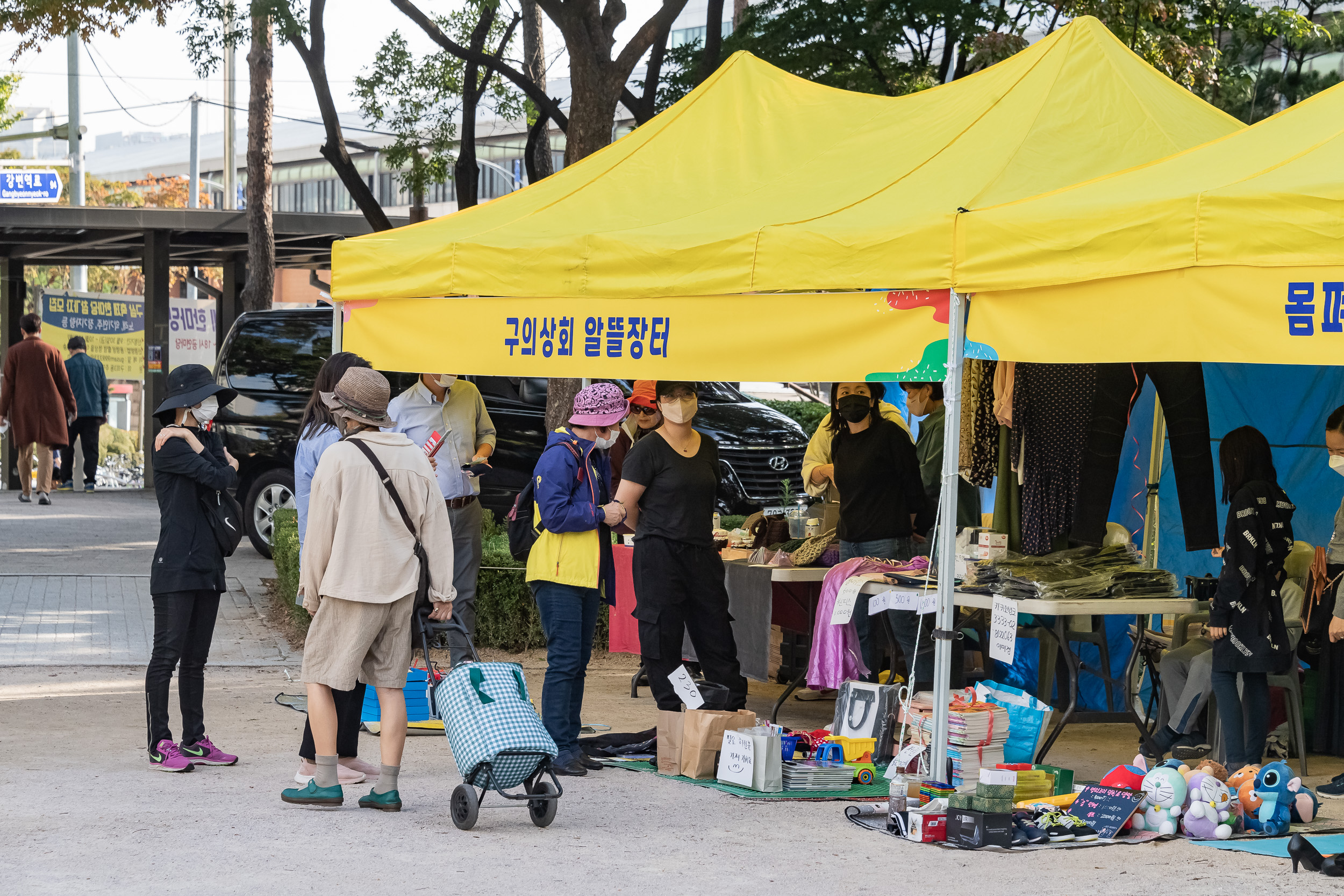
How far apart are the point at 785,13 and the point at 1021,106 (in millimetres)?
8764

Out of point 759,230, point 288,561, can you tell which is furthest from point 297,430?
point 759,230

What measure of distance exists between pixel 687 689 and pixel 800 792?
0.74 m

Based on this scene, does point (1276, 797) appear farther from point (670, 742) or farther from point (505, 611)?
point (505, 611)

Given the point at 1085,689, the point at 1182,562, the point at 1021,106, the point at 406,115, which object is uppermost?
the point at 406,115

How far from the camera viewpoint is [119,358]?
902 inches

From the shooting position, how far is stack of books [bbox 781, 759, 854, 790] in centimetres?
705

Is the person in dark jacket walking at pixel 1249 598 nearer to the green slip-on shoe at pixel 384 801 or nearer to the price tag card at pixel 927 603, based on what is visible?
the price tag card at pixel 927 603

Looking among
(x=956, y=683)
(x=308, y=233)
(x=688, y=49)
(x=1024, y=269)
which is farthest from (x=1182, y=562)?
(x=308, y=233)

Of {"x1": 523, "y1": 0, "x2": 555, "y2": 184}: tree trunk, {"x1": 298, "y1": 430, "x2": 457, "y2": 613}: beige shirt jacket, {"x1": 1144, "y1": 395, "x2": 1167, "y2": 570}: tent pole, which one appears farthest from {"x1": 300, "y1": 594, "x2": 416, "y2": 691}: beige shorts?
{"x1": 523, "y1": 0, "x2": 555, "y2": 184}: tree trunk

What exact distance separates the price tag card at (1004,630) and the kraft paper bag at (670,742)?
1.49 meters

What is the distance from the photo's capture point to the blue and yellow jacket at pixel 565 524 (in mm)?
7109

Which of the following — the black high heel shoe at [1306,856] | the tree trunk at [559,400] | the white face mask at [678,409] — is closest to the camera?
the black high heel shoe at [1306,856]

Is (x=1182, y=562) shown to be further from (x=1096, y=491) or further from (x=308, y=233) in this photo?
(x=308, y=233)

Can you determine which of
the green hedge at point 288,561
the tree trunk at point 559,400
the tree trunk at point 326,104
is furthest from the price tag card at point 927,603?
the tree trunk at point 326,104
